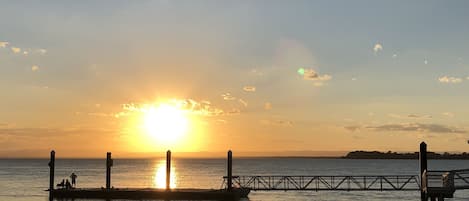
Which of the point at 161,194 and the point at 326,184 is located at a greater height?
the point at 161,194

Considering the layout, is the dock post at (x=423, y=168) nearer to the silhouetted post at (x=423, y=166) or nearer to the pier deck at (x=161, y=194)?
the silhouetted post at (x=423, y=166)

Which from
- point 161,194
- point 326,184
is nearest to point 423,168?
point 161,194

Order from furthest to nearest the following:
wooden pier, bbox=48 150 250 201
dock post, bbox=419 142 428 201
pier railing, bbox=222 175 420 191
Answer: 1. wooden pier, bbox=48 150 250 201
2. pier railing, bbox=222 175 420 191
3. dock post, bbox=419 142 428 201

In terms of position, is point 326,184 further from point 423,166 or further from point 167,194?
point 423,166

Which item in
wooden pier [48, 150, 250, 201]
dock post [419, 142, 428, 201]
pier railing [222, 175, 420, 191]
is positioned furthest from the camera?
wooden pier [48, 150, 250, 201]

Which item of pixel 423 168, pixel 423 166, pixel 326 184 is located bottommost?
pixel 326 184

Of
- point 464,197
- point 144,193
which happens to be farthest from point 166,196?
point 464,197

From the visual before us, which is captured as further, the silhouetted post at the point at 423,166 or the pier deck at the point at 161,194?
the pier deck at the point at 161,194

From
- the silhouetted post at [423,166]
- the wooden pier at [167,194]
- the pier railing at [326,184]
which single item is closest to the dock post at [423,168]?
the silhouetted post at [423,166]

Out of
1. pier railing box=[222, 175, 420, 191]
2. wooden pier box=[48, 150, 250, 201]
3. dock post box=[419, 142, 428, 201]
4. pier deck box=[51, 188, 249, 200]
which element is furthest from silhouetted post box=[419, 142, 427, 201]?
pier deck box=[51, 188, 249, 200]

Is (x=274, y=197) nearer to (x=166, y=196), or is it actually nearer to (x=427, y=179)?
(x=166, y=196)

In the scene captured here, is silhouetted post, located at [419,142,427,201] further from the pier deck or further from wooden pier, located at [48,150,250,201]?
the pier deck

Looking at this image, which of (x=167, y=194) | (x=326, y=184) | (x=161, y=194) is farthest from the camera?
(x=326, y=184)

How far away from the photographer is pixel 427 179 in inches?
1382
